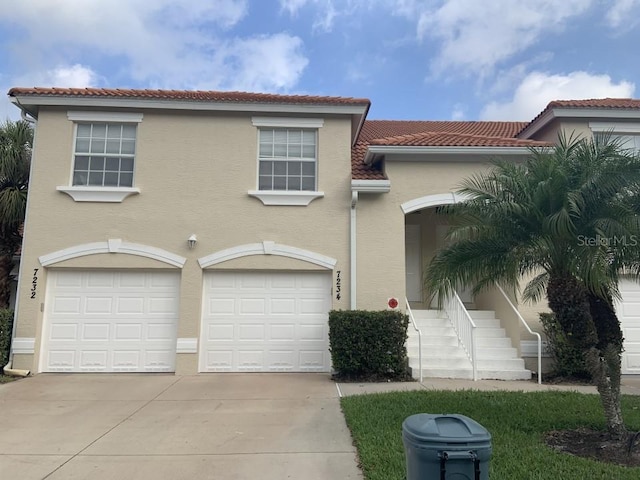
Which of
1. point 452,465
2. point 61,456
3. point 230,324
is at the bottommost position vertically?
point 61,456

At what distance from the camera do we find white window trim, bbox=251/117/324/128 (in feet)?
35.3

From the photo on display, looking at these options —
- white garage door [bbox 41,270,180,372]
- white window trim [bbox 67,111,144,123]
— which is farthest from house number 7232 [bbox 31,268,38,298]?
white window trim [bbox 67,111,144,123]

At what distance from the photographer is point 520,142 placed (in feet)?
34.9

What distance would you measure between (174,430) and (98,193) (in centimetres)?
627

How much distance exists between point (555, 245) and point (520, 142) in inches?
227

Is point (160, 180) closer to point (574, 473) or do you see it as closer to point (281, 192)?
point (281, 192)

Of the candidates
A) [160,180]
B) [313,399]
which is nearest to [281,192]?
[160,180]

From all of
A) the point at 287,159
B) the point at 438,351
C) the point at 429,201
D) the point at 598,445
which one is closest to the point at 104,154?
the point at 287,159

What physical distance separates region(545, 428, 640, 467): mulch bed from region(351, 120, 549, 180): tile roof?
20.4 ft

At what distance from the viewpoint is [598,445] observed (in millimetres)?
5289

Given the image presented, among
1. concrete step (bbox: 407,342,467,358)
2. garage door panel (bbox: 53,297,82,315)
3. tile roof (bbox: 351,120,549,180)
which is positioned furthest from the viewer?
tile roof (bbox: 351,120,549,180)

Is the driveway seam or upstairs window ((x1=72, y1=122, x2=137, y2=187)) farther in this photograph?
upstairs window ((x1=72, y1=122, x2=137, y2=187))

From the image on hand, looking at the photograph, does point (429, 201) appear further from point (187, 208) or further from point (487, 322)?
point (187, 208)

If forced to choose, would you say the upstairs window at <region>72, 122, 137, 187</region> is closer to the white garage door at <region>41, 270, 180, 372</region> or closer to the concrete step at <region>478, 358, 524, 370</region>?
the white garage door at <region>41, 270, 180, 372</region>
